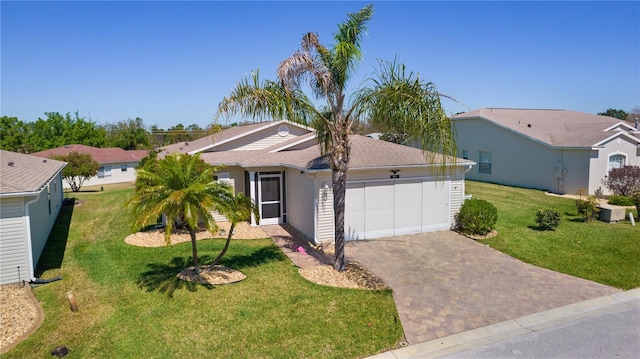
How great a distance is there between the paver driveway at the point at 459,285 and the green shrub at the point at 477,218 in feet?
3.56

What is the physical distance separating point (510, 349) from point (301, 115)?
6952 millimetres

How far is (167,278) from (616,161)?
2428cm

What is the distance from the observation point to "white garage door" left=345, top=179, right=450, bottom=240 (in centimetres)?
1385

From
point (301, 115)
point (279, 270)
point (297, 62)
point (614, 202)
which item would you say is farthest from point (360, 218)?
point (614, 202)

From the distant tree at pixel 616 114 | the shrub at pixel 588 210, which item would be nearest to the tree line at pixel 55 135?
the shrub at pixel 588 210

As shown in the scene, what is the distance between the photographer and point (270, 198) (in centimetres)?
1662

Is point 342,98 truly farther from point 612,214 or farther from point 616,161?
point 616,161

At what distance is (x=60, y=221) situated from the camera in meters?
18.6

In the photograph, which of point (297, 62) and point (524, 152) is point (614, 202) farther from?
point (297, 62)

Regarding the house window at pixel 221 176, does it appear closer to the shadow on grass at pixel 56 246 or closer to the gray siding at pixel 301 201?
the gray siding at pixel 301 201

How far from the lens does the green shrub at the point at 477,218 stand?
47.2 ft

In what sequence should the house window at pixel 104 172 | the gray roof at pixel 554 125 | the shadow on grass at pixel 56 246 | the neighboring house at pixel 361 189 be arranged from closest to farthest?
the shadow on grass at pixel 56 246
the neighboring house at pixel 361 189
the gray roof at pixel 554 125
the house window at pixel 104 172

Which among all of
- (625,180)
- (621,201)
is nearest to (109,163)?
(621,201)

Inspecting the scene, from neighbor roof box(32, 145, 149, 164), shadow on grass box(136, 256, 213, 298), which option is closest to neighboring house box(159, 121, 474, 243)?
shadow on grass box(136, 256, 213, 298)
